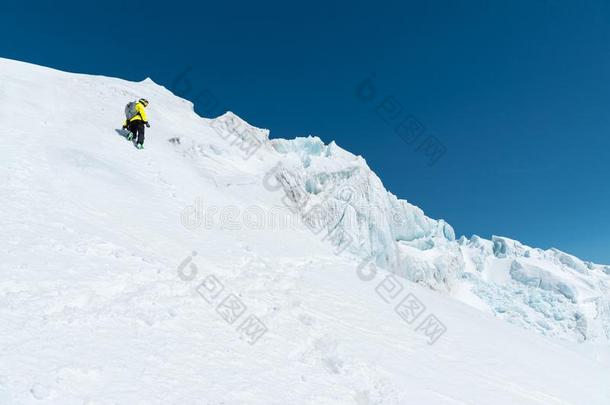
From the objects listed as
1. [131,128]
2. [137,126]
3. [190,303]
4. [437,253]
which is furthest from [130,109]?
[437,253]

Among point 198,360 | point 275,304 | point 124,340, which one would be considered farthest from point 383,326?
point 124,340

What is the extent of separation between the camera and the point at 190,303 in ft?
21.1

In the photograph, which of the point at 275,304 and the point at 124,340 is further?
the point at 275,304

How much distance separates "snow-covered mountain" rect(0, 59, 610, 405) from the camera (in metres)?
4.65

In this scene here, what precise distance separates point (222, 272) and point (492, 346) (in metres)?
6.14

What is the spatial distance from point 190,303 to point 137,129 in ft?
37.9

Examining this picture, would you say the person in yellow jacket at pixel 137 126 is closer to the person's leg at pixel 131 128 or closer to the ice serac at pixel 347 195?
the person's leg at pixel 131 128

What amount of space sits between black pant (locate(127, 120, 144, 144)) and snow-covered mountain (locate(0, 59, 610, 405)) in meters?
0.54

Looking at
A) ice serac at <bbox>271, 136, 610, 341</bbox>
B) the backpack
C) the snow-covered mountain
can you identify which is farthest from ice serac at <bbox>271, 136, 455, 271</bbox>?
the snow-covered mountain

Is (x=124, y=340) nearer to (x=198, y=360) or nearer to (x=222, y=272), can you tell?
(x=198, y=360)

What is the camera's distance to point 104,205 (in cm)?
934

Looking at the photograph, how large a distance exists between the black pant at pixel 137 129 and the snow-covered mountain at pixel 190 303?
21.4 inches

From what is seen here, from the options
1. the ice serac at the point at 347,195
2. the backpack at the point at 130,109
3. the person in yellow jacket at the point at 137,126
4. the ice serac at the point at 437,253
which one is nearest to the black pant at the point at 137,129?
the person in yellow jacket at the point at 137,126

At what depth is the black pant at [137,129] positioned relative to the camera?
1579 centimetres
